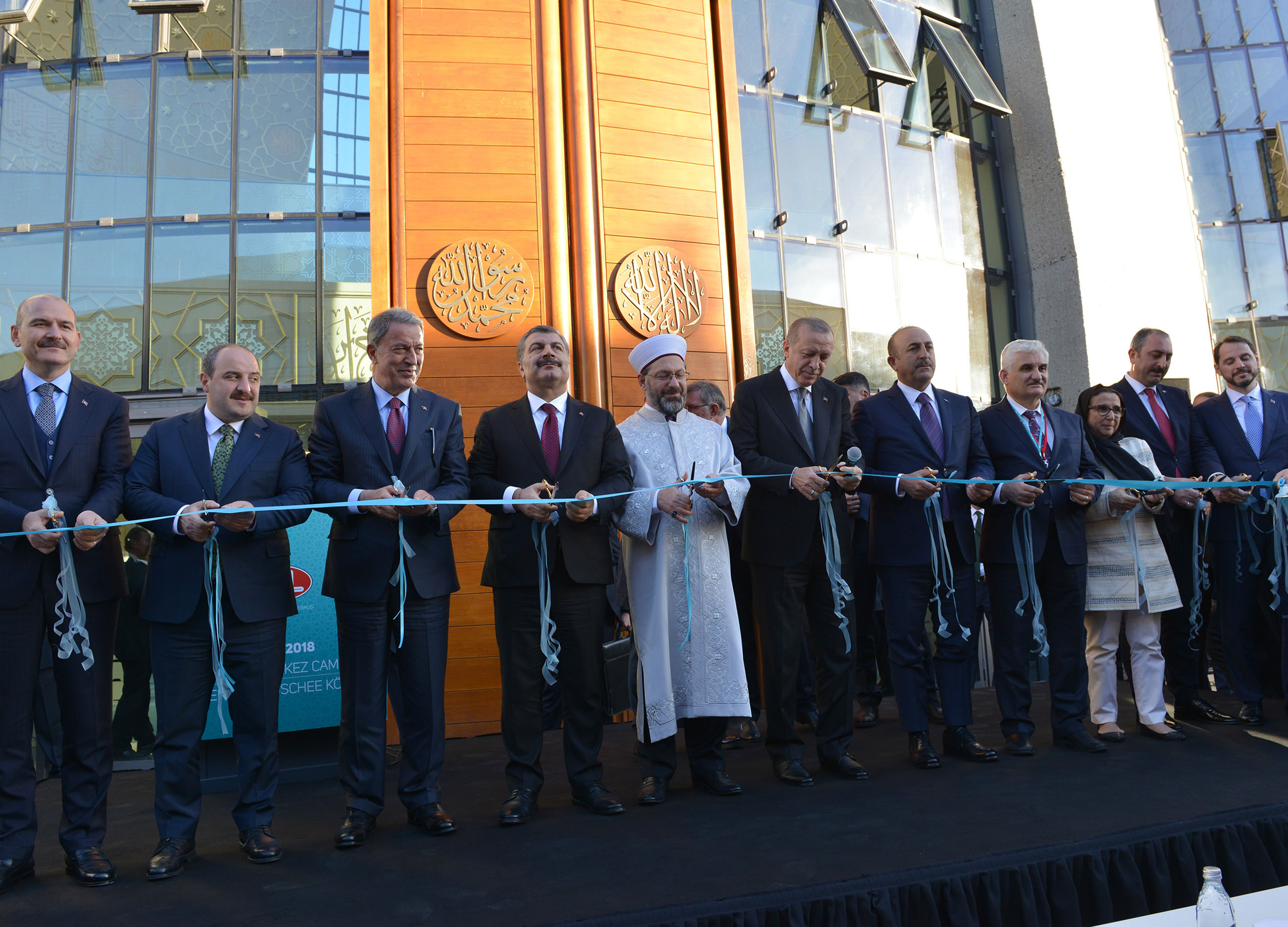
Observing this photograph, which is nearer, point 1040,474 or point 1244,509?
point 1040,474

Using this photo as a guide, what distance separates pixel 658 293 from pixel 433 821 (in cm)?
369

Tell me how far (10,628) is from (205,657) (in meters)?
0.56

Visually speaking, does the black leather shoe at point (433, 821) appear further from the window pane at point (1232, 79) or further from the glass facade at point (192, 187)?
the window pane at point (1232, 79)

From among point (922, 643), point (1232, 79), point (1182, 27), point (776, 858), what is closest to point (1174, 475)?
point (922, 643)

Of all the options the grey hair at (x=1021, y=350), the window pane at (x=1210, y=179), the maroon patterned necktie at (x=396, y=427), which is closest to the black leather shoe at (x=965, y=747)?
the grey hair at (x=1021, y=350)

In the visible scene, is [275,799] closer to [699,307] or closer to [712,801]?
[712,801]

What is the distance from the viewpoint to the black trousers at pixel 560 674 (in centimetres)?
315

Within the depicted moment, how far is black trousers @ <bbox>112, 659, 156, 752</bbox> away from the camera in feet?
16.3

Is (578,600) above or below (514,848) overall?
above

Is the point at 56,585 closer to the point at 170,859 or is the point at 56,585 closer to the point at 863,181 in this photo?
the point at 170,859

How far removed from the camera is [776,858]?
255 centimetres

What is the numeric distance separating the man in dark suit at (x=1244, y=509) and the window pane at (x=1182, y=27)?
29.8 ft

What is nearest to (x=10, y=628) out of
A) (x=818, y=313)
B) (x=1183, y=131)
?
(x=818, y=313)

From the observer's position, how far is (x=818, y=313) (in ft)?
25.1
